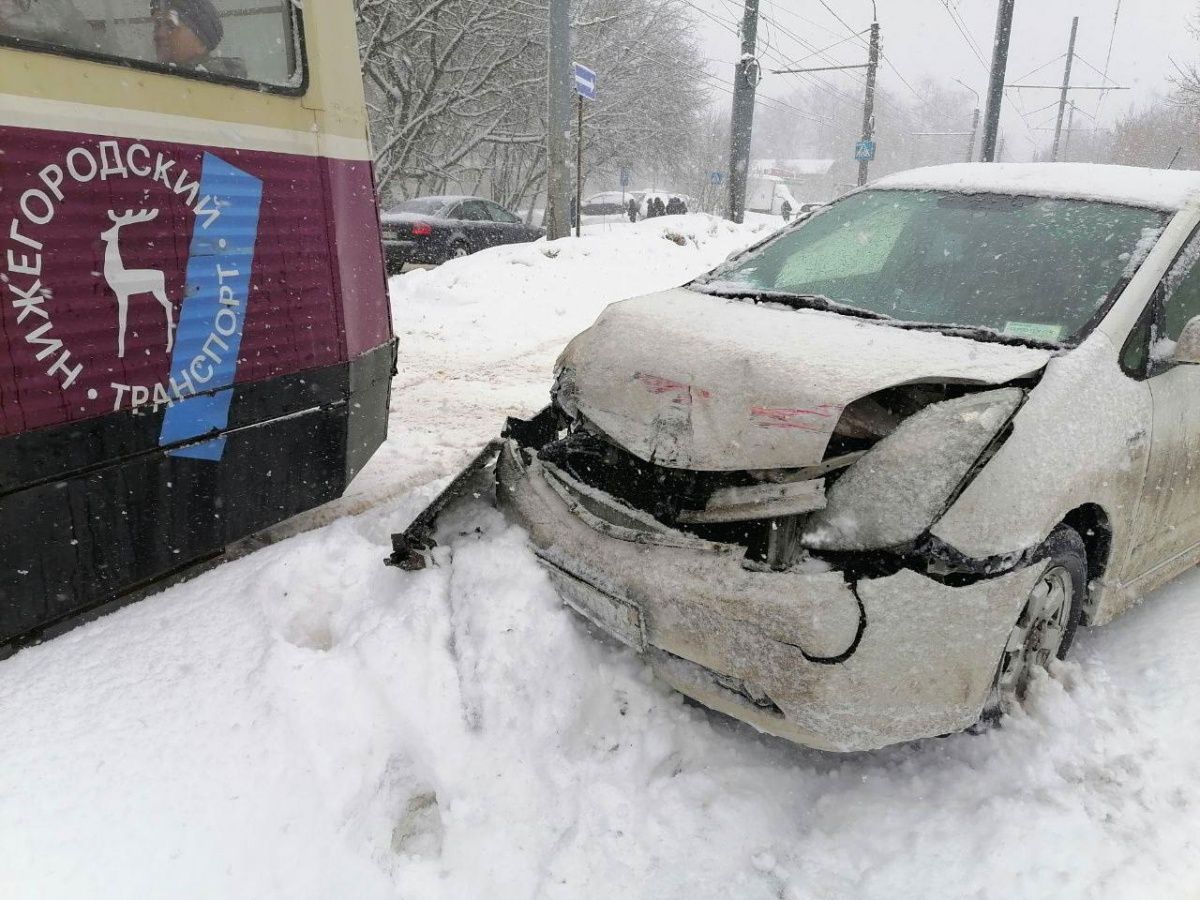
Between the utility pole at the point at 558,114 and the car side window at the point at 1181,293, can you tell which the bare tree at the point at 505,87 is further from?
the car side window at the point at 1181,293

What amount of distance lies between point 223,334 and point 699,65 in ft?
112

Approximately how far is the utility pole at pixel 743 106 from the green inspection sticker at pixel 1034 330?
19.6 meters

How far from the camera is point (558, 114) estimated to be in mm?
13945

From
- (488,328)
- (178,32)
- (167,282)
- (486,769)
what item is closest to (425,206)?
(488,328)

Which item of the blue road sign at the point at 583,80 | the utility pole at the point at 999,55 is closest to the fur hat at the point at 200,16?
the blue road sign at the point at 583,80

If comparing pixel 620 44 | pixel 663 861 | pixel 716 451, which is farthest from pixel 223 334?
pixel 620 44

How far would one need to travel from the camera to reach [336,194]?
3461 millimetres

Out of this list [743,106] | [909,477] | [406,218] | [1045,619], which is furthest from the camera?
[743,106]

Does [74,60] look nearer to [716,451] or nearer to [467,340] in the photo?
[716,451]

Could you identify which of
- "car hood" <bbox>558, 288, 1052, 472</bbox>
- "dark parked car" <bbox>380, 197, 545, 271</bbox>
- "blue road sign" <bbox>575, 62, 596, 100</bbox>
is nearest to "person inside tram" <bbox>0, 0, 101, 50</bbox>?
"car hood" <bbox>558, 288, 1052, 472</bbox>

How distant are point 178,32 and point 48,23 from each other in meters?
0.44

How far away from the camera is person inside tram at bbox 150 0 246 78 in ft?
9.03

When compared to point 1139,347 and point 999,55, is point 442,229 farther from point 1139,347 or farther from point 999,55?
point 999,55

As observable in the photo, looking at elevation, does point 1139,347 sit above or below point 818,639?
above
